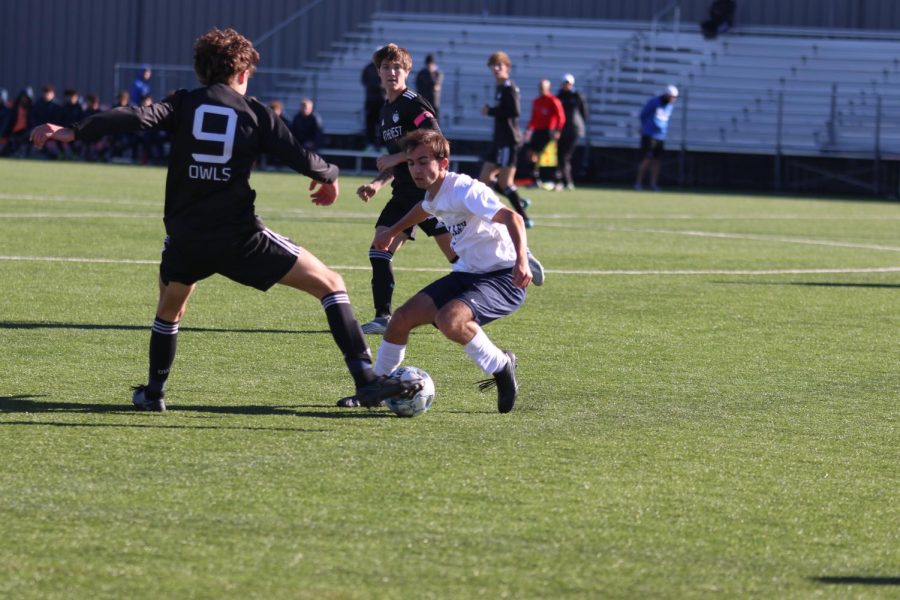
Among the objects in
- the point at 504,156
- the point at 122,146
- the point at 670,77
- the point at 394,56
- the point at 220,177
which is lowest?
the point at 122,146

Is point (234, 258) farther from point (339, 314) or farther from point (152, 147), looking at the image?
point (152, 147)

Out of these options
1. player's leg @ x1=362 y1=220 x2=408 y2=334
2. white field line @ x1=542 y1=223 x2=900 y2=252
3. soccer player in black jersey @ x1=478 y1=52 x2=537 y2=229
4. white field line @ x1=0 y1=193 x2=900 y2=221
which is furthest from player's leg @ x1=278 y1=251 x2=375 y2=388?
soccer player in black jersey @ x1=478 y1=52 x2=537 y2=229

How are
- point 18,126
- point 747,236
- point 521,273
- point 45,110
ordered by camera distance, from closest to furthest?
point 521,273
point 747,236
point 45,110
point 18,126

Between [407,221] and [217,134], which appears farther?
[407,221]

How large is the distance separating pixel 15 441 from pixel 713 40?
3355cm

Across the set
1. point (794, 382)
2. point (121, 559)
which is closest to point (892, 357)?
point (794, 382)

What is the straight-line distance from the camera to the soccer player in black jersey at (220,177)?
21.2 ft

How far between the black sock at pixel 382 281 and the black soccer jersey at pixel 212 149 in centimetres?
312

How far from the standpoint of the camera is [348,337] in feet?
22.3

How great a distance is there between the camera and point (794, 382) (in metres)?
8.00

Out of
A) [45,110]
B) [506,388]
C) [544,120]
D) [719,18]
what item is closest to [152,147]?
[45,110]

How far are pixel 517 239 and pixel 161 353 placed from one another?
1633 millimetres

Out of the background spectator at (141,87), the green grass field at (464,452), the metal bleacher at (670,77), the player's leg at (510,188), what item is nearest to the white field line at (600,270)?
the green grass field at (464,452)

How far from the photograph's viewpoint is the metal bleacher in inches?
1318
